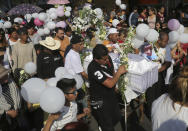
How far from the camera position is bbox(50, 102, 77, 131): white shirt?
2.31 m

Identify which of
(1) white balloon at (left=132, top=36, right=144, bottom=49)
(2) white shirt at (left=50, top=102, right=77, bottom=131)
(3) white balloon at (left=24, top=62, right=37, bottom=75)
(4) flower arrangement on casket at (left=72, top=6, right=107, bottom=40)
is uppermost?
(4) flower arrangement on casket at (left=72, top=6, right=107, bottom=40)

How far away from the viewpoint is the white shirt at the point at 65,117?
2.31m

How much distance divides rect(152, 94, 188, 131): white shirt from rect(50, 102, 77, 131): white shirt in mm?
Answer: 1036

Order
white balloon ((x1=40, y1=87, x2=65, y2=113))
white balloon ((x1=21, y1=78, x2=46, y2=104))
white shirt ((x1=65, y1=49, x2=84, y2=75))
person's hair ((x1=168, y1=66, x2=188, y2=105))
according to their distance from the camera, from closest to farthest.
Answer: person's hair ((x1=168, y1=66, x2=188, y2=105))
white balloon ((x1=40, y1=87, x2=65, y2=113))
white balloon ((x1=21, y1=78, x2=46, y2=104))
white shirt ((x1=65, y1=49, x2=84, y2=75))

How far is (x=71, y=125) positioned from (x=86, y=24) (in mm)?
5014

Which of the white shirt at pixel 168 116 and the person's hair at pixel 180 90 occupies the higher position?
the person's hair at pixel 180 90

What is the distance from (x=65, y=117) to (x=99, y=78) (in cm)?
73

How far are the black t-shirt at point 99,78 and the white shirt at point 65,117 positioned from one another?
1.75 feet

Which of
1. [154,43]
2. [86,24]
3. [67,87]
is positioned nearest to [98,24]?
[86,24]

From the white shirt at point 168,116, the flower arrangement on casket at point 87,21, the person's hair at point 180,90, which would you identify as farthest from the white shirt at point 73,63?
the flower arrangement on casket at point 87,21

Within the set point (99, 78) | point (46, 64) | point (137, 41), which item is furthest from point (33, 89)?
point (137, 41)

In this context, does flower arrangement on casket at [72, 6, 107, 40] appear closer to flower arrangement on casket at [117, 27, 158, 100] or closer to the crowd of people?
the crowd of people

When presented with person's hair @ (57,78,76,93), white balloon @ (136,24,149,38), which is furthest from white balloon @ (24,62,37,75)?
white balloon @ (136,24,149,38)

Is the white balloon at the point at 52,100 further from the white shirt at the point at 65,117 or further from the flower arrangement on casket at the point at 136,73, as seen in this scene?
the flower arrangement on casket at the point at 136,73
